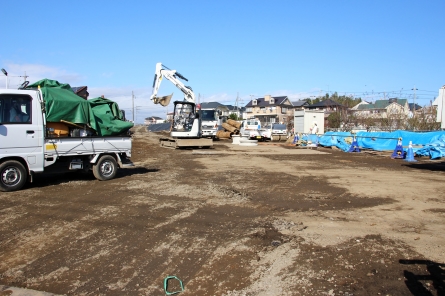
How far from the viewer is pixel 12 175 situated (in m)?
9.17

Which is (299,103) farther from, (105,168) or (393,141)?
(105,168)

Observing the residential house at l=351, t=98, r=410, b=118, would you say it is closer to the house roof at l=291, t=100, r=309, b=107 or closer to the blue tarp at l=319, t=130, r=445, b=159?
the blue tarp at l=319, t=130, r=445, b=159

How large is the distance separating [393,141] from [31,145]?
69.7ft

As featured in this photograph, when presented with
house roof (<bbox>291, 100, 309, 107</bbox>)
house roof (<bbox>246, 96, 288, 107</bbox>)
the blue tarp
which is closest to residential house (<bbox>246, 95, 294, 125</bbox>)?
house roof (<bbox>246, 96, 288, 107</bbox>)

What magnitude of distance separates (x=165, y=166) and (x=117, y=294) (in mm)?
11100

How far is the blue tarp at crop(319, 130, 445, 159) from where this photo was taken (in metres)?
19.2

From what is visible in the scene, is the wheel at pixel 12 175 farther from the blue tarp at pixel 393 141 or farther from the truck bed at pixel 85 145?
the blue tarp at pixel 393 141

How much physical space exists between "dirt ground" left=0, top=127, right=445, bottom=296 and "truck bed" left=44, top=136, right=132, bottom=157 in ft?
3.29

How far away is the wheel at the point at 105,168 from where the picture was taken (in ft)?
36.1

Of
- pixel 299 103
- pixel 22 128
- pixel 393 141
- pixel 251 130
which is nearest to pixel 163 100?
pixel 22 128

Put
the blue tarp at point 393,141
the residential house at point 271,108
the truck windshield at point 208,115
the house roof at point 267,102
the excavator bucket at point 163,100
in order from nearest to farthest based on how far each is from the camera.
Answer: the blue tarp at point 393,141, the excavator bucket at point 163,100, the truck windshield at point 208,115, the residential house at point 271,108, the house roof at point 267,102

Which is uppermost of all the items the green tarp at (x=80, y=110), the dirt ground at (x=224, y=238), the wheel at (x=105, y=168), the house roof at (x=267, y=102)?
the house roof at (x=267, y=102)

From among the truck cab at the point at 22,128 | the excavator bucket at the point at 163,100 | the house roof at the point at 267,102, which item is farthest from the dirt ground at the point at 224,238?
the house roof at the point at 267,102

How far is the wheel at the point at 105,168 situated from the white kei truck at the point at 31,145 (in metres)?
0.23
